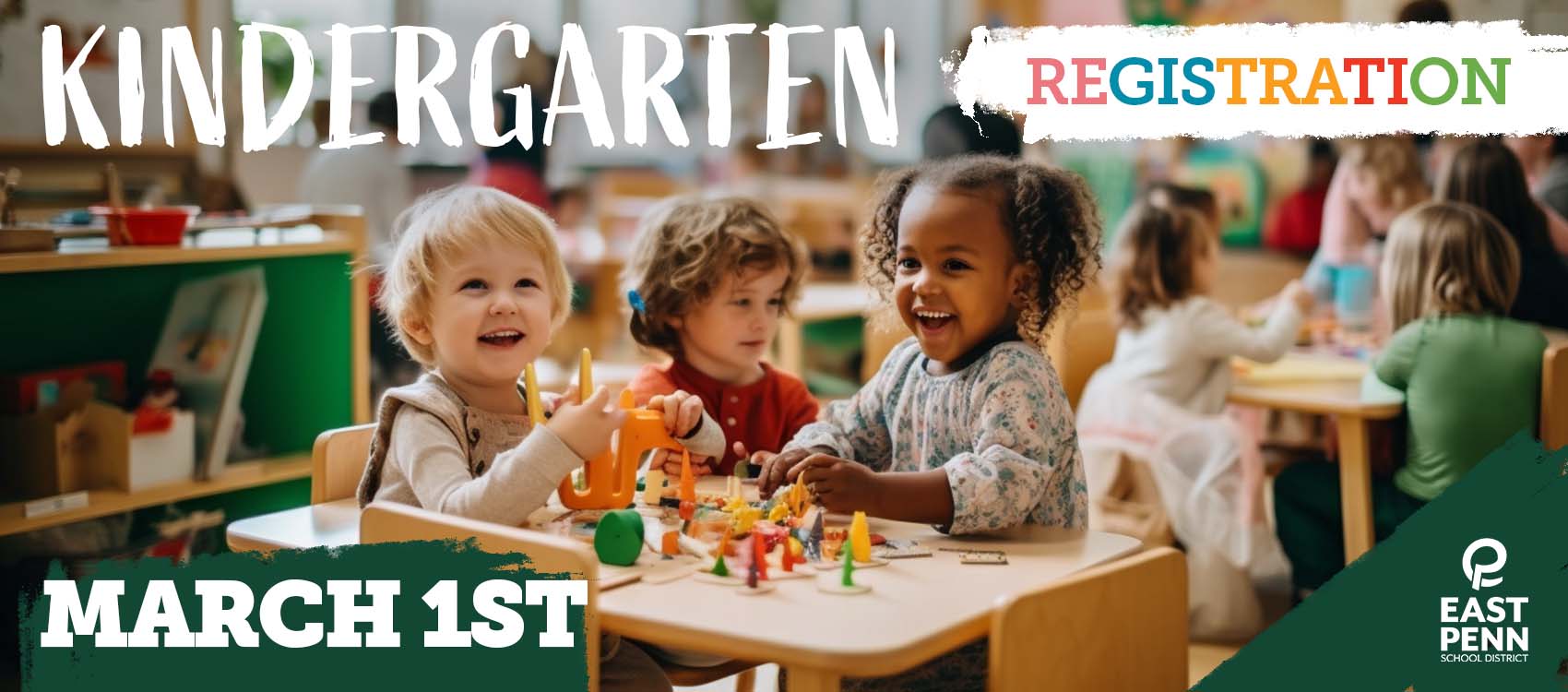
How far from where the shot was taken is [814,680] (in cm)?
126

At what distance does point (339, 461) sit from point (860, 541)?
791 millimetres

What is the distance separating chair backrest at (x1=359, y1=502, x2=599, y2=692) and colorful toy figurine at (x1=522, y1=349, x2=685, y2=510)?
0.89 ft

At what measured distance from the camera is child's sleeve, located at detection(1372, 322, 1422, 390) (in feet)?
9.83

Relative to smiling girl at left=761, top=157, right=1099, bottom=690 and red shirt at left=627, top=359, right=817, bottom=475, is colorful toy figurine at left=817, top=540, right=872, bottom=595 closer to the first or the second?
smiling girl at left=761, top=157, right=1099, bottom=690

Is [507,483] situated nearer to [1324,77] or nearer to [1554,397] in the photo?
[1554,397]

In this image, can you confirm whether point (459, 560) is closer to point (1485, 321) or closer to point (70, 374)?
point (70, 374)

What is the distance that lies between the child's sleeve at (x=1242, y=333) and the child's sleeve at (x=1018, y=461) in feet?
5.62

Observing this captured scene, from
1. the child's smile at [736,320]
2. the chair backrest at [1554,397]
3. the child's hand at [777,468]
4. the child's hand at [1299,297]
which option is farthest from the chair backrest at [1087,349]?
the child's hand at [777,468]

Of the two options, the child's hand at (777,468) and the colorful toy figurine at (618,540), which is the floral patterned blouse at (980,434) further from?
the colorful toy figurine at (618,540)

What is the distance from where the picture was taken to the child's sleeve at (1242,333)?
3334mm

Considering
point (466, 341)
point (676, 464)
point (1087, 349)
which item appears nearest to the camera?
point (466, 341)

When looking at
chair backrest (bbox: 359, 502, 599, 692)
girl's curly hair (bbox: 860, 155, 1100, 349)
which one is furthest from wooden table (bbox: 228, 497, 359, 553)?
girl's curly hair (bbox: 860, 155, 1100, 349)

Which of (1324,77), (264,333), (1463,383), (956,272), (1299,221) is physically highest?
(1324,77)

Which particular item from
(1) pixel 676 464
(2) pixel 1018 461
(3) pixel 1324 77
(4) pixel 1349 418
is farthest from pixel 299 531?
(3) pixel 1324 77
